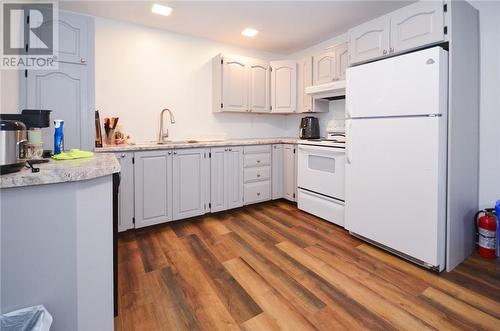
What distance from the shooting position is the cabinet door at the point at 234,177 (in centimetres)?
323

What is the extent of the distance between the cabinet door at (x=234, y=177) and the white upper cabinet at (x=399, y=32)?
1.68 metres

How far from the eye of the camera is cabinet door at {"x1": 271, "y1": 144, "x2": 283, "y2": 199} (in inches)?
144

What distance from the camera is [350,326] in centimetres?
139

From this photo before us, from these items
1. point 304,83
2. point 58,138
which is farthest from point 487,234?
point 58,138

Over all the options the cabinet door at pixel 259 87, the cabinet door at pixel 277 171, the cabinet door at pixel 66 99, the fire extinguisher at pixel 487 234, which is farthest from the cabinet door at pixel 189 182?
the fire extinguisher at pixel 487 234

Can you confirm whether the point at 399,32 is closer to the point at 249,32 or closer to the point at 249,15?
the point at 249,15

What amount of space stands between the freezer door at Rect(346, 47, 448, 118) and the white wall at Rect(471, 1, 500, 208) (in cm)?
74

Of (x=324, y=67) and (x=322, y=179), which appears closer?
(x=322, y=179)

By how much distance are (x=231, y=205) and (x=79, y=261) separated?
7.70 ft

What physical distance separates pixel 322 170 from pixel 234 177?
1.11 meters

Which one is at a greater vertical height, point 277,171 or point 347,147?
point 347,147

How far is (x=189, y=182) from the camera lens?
9.66ft

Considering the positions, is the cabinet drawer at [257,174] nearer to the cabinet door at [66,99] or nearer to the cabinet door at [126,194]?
the cabinet door at [126,194]

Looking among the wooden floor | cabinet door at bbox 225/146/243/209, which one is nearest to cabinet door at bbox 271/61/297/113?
cabinet door at bbox 225/146/243/209
